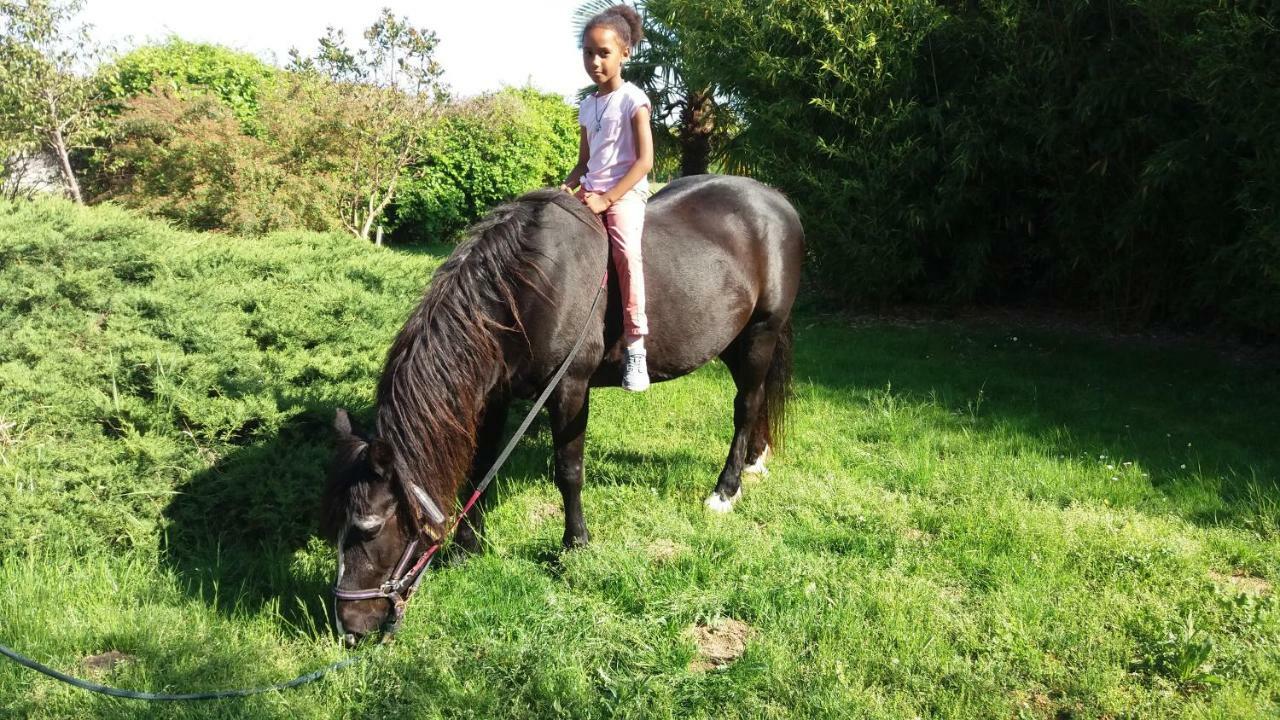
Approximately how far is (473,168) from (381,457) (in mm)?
15639

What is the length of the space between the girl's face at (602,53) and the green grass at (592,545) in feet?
7.27

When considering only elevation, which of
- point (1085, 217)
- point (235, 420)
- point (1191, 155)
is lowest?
point (235, 420)

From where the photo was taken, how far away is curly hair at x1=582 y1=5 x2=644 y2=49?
3.59 m

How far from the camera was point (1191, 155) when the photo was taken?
659cm

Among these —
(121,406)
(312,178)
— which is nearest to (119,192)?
(312,178)

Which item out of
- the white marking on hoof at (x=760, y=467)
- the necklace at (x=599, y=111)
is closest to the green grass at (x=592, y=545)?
the white marking on hoof at (x=760, y=467)

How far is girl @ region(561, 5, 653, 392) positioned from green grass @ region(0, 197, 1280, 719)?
3.66 feet

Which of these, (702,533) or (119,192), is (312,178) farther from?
(702,533)

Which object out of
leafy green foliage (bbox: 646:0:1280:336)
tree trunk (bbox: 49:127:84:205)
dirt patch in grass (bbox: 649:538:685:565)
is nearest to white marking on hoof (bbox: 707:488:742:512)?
dirt patch in grass (bbox: 649:538:685:565)

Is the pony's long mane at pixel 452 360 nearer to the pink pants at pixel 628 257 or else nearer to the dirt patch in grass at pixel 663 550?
the pink pants at pixel 628 257

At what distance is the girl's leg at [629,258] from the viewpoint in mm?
3693

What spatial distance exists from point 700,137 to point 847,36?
6292 mm

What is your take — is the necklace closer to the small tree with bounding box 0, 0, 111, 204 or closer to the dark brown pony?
the dark brown pony

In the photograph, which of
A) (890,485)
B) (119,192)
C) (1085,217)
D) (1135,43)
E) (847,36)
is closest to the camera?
(890,485)
